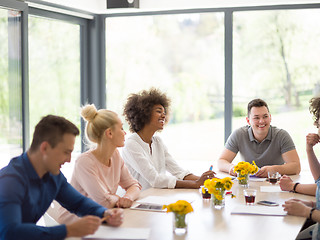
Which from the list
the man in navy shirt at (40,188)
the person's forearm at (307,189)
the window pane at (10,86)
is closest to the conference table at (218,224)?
the man in navy shirt at (40,188)

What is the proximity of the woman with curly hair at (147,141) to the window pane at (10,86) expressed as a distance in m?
1.32

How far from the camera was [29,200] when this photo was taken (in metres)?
2.15

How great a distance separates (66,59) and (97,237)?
3929 millimetres

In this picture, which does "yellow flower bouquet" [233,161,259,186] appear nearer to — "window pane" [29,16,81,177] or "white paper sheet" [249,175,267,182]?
"white paper sheet" [249,175,267,182]

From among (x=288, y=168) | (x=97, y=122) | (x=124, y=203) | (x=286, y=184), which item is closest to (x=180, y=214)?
(x=124, y=203)

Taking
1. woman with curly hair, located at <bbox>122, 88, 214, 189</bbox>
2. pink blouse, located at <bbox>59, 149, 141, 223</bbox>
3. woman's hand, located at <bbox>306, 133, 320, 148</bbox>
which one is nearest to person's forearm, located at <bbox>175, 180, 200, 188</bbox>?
woman with curly hair, located at <bbox>122, 88, 214, 189</bbox>

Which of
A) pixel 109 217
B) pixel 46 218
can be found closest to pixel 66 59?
pixel 46 218

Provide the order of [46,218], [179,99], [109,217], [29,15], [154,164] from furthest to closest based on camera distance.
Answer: [179,99] < [29,15] < [154,164] < [46,218] < [109,217]

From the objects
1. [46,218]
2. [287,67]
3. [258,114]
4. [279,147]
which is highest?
[287,67]

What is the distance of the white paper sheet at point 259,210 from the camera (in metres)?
2.63

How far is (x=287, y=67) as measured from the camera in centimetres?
551

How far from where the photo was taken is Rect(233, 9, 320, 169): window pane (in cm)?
543

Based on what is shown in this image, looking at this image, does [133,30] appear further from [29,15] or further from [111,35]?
[29,15]

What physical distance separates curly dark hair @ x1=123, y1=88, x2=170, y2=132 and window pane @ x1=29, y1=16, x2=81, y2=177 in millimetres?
1578
